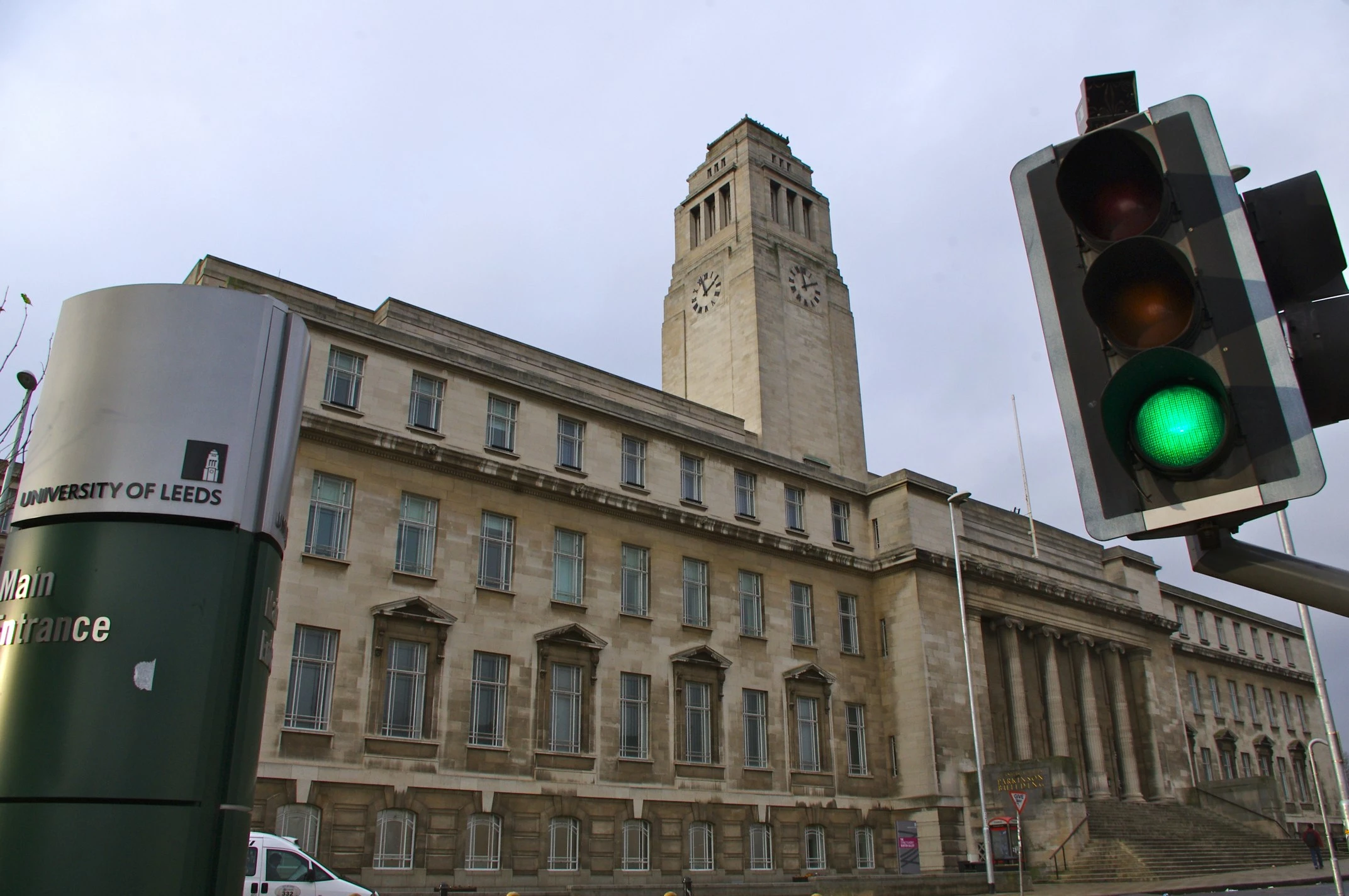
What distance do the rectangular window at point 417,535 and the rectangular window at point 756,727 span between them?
1314cm

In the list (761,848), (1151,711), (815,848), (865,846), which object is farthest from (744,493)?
(1151,711)

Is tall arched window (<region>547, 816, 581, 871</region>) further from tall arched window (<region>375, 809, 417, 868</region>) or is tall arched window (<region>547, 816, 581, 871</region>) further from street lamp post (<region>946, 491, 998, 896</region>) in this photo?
street lamp post (<region>946, 491, 998, 896</region>)

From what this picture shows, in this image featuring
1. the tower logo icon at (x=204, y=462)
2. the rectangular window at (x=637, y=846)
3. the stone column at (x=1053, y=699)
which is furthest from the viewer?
the stone column at (x=1053, y=699)

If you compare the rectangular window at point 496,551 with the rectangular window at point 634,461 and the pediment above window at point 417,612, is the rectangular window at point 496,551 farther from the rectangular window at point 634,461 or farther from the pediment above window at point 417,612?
the rectangular window at point 634,461

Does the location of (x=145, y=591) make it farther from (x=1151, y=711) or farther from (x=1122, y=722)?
(x=1151, y=711)

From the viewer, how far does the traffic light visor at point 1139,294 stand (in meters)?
3.01

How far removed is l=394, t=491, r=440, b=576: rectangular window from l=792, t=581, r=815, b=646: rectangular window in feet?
51.5

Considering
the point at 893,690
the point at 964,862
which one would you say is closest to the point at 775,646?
the point at 893,690

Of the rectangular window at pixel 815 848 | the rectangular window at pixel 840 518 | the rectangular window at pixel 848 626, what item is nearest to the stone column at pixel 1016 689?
the rectangular window at pixel 848 626

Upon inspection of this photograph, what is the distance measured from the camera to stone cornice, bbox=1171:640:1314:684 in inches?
2627

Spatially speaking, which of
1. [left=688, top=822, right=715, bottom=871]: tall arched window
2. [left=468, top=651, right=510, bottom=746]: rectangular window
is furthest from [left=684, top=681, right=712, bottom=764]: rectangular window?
[left=468, top=651, right=510, bottom=746]: rectangular window

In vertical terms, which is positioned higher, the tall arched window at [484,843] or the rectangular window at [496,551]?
the rectangular window at [496,551]

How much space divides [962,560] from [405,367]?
26.1 metres

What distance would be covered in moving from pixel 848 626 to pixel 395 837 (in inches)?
852
